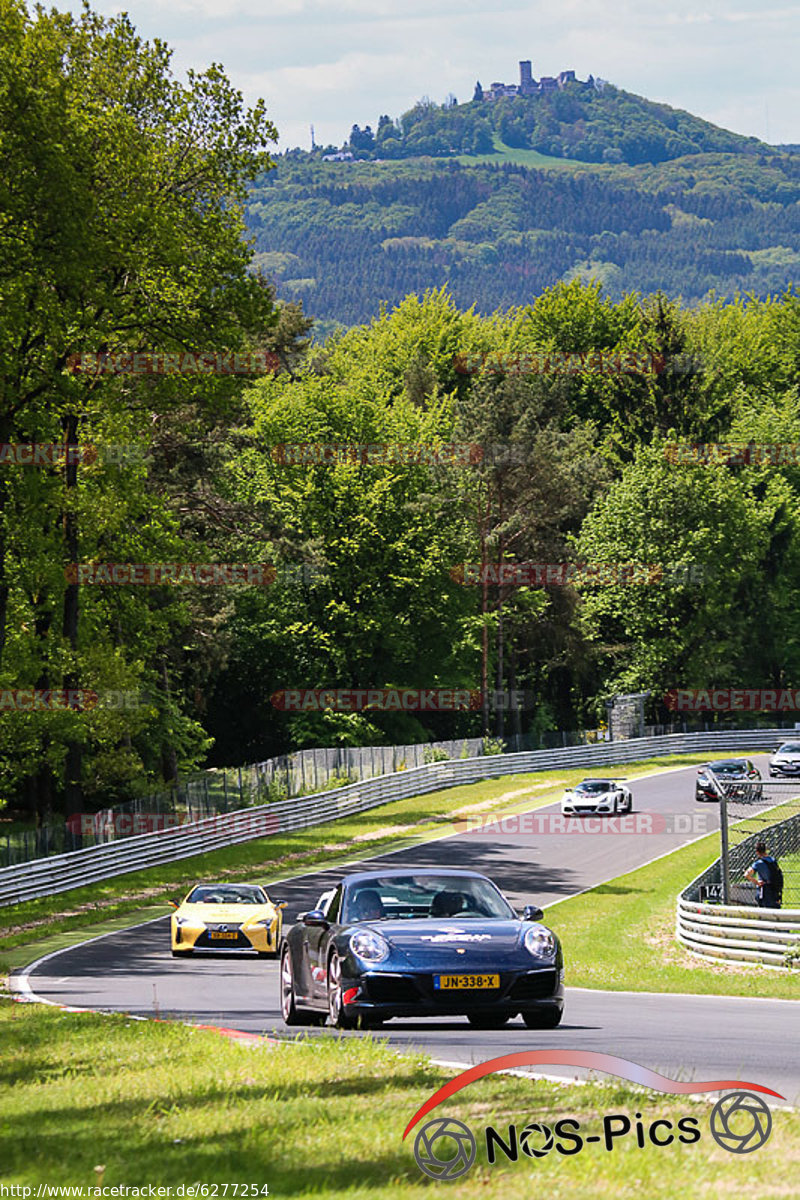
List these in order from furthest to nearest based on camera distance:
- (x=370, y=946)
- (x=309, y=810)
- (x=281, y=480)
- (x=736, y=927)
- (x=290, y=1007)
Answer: (x=281, y=480), (x=309, y=810), (x=736, y=927), (x=290, y=1007), (x=370, y=946)

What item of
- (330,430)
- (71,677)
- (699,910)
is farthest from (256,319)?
(330,430)

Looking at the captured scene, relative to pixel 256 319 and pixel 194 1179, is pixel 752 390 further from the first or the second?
pixel 194 1179

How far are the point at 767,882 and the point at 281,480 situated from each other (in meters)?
52.9

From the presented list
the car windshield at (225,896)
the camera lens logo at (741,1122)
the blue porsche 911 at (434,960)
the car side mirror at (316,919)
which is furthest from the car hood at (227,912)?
the camera lens logo at (741,1122)

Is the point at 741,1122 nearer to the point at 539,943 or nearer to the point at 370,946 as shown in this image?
the point at 539,943

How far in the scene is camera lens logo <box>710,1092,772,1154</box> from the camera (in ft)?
24.0

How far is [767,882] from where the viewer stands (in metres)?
25.6

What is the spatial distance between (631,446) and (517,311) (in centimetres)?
2851

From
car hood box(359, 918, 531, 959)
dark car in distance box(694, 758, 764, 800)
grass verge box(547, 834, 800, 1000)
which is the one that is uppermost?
car hood box(359, 918, 531, 959)

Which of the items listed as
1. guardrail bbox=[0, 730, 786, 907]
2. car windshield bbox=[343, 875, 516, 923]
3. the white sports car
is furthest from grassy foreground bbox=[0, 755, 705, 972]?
car windshield bbox=[343, 875, 516, 923]

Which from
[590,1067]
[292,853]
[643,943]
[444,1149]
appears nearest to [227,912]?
[643,943]

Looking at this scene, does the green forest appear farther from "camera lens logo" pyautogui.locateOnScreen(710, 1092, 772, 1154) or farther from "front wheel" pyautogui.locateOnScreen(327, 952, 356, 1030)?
"camera lens logo" pyautogui.locateOnScreen(710, 1092, 772, 1154)

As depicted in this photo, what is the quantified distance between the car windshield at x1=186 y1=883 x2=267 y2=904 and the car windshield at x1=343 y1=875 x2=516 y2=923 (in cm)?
1207

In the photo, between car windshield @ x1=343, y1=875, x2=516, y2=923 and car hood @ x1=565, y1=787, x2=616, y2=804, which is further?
car hood @ x1=565, y1=787, x2=616, y2=804
